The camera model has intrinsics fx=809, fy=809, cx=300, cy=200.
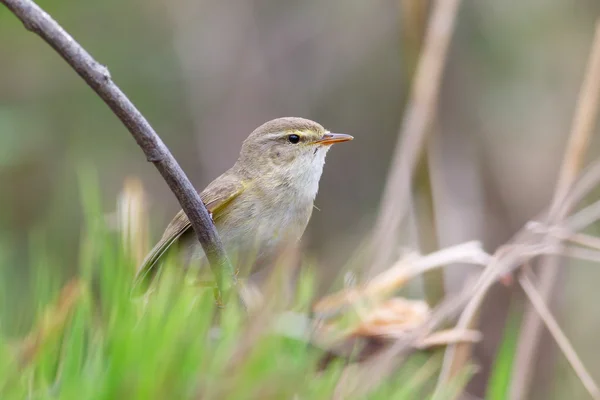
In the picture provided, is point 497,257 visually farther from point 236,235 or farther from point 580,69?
point 580,69

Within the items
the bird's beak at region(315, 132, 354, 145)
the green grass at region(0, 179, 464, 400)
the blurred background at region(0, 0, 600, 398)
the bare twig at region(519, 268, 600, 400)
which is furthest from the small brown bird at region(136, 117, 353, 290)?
the green grass at region(0, 179, 464, 400)

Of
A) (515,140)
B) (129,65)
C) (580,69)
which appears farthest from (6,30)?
(580,69)

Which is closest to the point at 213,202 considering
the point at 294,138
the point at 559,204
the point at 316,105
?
the point at 294,138

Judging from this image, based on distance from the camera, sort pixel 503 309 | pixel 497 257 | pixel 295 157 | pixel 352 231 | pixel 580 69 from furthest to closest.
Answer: pixel 352 231, pixel 580 69, pixel 503 309, pixel 295 157, pixel 497 257

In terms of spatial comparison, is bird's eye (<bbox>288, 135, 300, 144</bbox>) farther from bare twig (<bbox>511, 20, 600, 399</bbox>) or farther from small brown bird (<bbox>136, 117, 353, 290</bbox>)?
bare twig (<bbox>511, 20, 600, 399</bbox>)

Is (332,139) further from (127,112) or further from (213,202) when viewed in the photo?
(127,112)

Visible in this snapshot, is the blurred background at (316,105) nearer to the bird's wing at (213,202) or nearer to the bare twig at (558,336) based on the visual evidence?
the bird's wing at (213,202)
